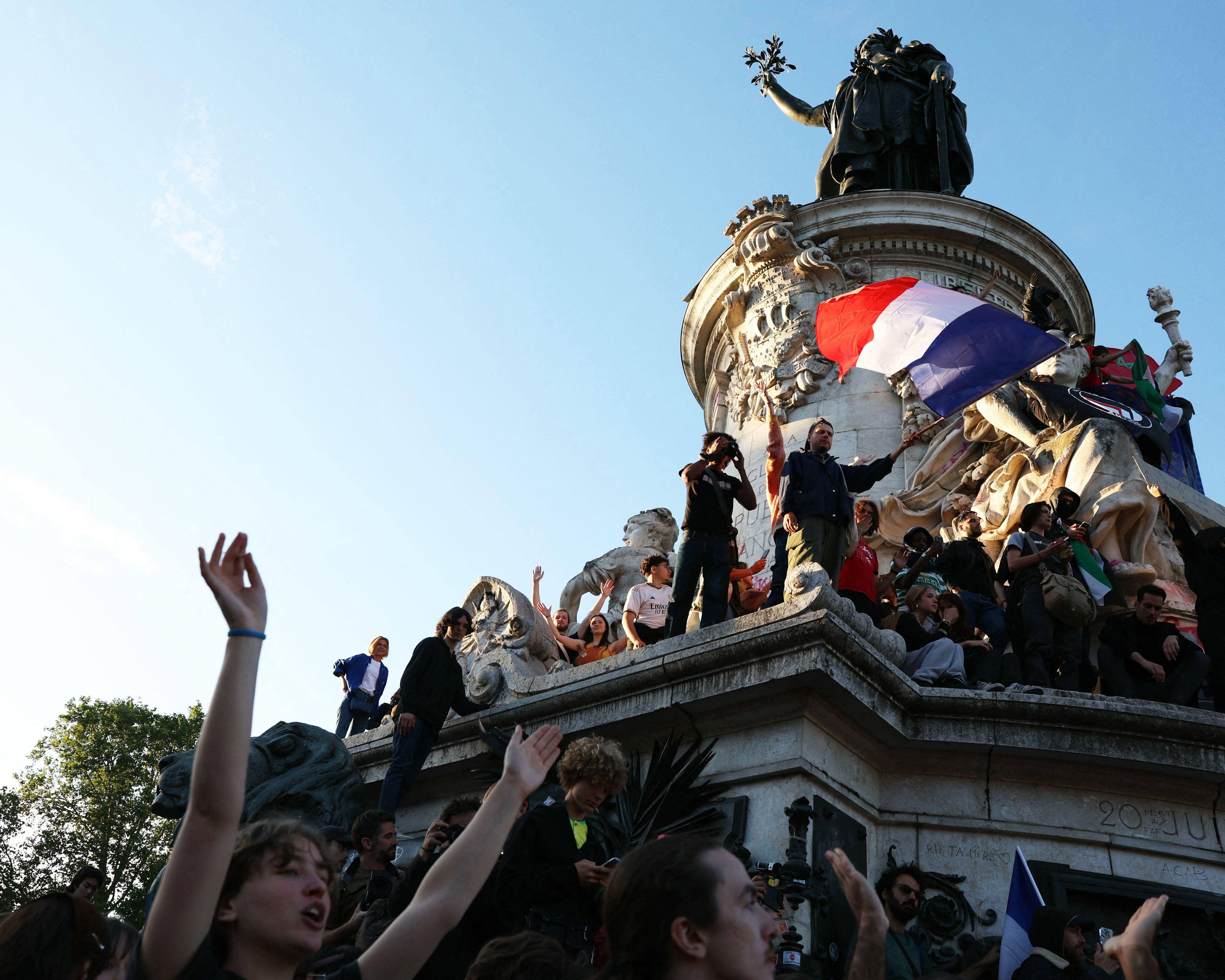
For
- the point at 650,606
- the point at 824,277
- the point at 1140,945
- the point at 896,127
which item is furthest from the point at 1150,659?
the point at 896,127

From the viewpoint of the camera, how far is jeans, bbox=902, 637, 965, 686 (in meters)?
6.86

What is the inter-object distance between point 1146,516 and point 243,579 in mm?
8787

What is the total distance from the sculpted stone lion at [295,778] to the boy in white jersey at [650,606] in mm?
2341

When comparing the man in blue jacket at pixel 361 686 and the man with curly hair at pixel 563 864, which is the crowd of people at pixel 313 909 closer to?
the man with curly hair at pixel 563 864

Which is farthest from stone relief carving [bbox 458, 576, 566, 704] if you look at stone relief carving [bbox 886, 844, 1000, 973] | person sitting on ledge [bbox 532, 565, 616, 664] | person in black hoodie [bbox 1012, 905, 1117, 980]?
person in black hoodie [bbox 1012, 905, 1117, 980]

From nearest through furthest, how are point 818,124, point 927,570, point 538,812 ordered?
point 538,812, point 927,570, point 818,124

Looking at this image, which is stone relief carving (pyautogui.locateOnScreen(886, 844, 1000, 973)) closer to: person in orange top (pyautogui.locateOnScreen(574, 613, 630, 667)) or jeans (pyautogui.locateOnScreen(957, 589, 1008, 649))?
jeans (pyautogui.locateOnScreen(957, 589, 1008, 649))

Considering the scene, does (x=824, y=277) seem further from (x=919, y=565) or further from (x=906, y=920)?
(x=906, y=920)

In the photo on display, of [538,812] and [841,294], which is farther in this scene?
[841,294]

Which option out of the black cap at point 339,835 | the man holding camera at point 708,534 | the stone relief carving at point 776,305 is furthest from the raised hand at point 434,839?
the stone relief carving at point 776,305

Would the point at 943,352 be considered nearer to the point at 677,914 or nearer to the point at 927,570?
the point at 927,570

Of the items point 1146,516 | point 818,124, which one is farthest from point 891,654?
point 818,124

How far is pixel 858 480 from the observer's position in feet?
27.5

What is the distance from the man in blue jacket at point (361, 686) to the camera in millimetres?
11156
